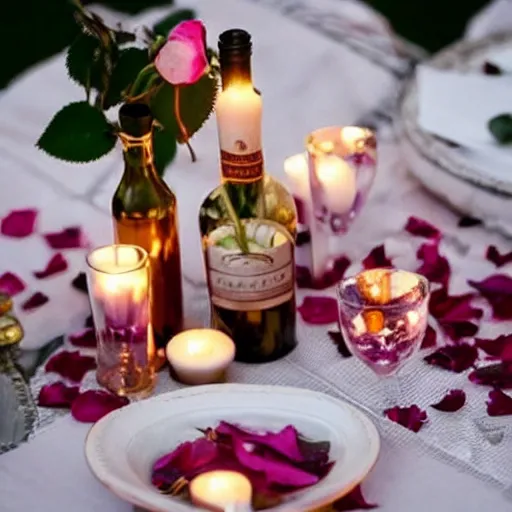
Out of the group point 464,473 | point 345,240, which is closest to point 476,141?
point 345,240

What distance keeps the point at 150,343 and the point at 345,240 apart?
33 cm

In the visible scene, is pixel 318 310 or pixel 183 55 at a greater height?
pixel 183 55

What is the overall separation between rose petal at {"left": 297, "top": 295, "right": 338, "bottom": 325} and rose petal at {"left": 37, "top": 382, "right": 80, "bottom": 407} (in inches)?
10.0

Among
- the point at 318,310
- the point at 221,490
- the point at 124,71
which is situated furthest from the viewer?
the point at 318,310

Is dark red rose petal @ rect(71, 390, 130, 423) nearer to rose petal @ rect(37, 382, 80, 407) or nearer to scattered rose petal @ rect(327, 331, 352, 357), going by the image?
rose petal @ rect(37, 382, 80, 407)

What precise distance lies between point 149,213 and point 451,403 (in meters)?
0.33

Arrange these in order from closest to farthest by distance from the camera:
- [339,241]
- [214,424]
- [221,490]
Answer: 1. [221,490]
2. [214,424]
3. [339,241]

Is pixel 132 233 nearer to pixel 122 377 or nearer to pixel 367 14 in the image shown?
pixel 122 377

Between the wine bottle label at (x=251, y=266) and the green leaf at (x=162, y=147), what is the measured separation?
103 millimetres

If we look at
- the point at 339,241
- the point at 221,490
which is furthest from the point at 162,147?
the point at 221,490

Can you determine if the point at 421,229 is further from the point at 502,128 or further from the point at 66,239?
the point at 66,239

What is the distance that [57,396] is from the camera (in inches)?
41.4

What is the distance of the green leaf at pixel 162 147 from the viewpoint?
112 cm

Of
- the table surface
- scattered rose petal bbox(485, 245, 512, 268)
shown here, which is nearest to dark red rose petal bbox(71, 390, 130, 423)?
the table surface
